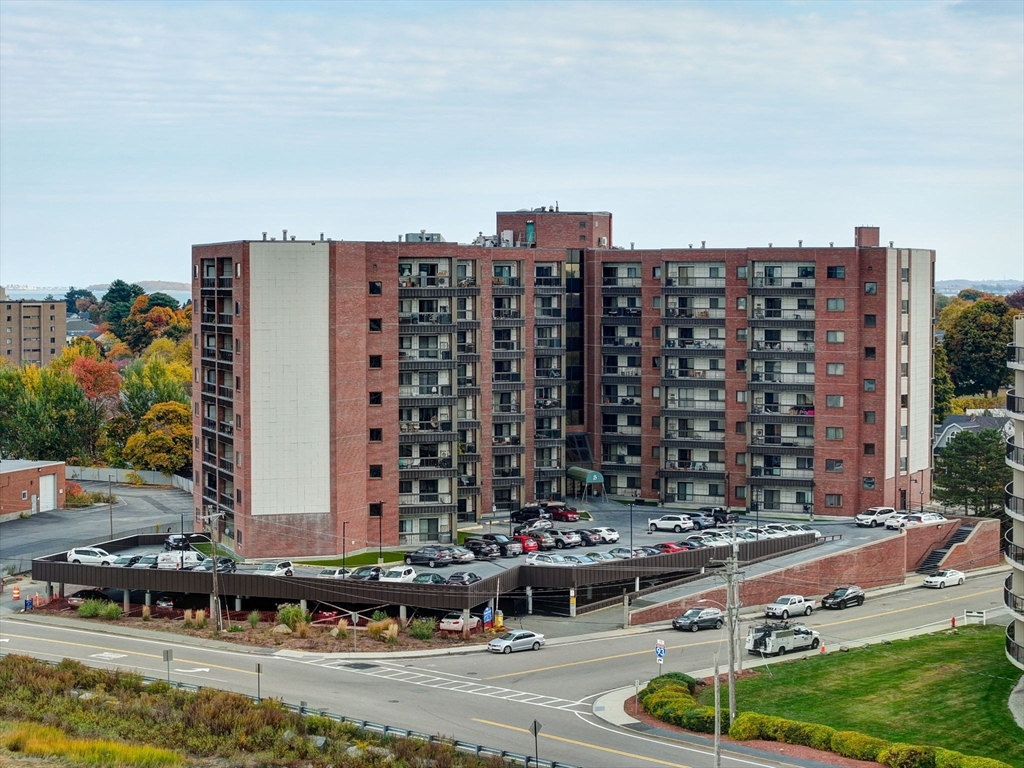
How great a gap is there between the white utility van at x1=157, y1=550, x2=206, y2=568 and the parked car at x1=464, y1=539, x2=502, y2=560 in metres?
18.5

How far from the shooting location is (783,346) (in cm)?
12662

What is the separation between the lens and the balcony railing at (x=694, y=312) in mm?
130000

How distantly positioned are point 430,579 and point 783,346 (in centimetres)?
4359

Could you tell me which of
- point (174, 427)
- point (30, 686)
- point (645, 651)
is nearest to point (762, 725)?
point (645, 651)

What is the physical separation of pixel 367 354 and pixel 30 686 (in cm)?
3770

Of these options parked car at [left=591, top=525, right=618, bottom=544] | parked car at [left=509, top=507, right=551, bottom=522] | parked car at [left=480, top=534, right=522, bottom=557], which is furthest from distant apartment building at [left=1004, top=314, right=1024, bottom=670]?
parked car at [left=509, top=507, right=551, bottom=522]

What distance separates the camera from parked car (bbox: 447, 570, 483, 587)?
313 feet

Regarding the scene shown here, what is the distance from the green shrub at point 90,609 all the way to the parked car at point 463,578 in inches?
901

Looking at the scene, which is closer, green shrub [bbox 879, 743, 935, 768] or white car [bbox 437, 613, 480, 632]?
green shrub [bbox 879, 743, 935, 768]

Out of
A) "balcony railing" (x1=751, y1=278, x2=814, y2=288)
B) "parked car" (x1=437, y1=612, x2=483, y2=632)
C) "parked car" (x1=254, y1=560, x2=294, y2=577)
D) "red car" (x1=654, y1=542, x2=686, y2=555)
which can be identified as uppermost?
"balcony railing" (x1=751, y1=278, x2=814, y2=288)

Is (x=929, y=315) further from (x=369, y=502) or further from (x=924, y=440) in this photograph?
(x=369, y=502)

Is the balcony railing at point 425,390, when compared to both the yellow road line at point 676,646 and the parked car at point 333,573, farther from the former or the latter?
the yellow road line at point 676,646

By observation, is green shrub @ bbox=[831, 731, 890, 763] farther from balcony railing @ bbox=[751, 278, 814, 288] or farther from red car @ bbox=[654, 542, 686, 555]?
balcony railing @ bbox=[751, 278, 814, 288]

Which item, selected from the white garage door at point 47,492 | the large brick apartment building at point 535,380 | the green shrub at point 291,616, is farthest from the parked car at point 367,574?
the white garage door at point 47,492
